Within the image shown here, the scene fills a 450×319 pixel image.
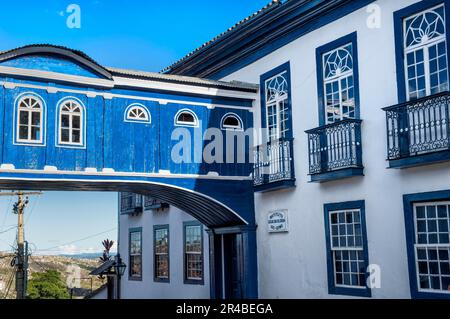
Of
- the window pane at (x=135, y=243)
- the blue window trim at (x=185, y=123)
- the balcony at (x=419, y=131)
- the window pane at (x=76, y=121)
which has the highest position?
the blue window trim at (x=185, y=123)

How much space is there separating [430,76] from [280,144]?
162 inches

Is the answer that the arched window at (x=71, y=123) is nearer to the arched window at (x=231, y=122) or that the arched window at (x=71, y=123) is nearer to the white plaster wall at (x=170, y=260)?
the arched window at (x=231, y=122)

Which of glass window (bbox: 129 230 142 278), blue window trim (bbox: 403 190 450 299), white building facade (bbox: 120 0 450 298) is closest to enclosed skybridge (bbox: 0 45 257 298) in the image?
white building facade (bbox: 120 0 450 298)

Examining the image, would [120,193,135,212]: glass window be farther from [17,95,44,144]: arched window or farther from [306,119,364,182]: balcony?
[306,119,364,182]: balcony

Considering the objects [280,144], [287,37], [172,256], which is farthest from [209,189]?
[172,256]

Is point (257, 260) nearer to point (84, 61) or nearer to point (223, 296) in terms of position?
point (223, 296)

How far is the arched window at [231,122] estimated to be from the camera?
587 inches

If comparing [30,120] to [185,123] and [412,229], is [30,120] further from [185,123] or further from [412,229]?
[412,229]

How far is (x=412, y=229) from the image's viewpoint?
35.8 ft

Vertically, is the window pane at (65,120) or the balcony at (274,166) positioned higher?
the window pane at (65,120)

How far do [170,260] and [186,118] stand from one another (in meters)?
6.34

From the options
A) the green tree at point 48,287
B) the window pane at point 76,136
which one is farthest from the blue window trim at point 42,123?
the green tree at point 48,287

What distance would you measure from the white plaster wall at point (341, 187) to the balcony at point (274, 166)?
0.20 m

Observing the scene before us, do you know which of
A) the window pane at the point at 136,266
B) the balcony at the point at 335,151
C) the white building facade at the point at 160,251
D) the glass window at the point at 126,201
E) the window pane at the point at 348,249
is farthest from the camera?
the glass window at the point at 126,201
